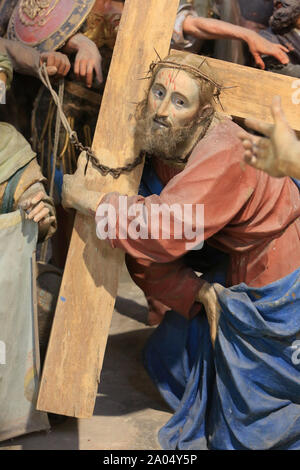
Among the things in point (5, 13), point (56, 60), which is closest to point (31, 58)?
point (56, 60)

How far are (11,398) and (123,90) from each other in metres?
1.32

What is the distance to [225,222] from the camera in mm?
2932

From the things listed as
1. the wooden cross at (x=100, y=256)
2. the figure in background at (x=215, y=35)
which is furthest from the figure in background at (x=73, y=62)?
the wooden cross at (x=100, y=256)

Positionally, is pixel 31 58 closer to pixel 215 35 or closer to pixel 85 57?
pixel 85 57

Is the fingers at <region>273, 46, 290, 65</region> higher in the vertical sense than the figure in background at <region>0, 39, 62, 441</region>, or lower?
higher

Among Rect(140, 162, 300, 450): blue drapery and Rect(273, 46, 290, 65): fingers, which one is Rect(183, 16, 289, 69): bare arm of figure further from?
Rect(140, 162, 300, 450): blue drapery

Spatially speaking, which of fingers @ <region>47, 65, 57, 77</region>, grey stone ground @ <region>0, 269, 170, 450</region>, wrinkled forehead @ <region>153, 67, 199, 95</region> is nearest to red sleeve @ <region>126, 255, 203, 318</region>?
grey stone ground @ <region>0, 269, 170, 450</region>

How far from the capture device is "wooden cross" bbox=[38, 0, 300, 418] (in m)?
3.04

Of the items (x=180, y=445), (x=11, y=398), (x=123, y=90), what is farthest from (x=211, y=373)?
(x=123, y=90)

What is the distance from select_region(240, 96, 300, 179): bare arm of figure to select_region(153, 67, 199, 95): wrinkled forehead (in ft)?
2.67

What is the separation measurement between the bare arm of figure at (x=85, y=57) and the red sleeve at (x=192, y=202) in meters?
0.95

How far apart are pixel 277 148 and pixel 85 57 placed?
175cm

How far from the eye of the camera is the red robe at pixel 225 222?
9.46ft

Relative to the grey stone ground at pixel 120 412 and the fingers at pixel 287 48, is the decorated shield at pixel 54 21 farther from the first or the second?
the grey stone ground at pixel 120 412
